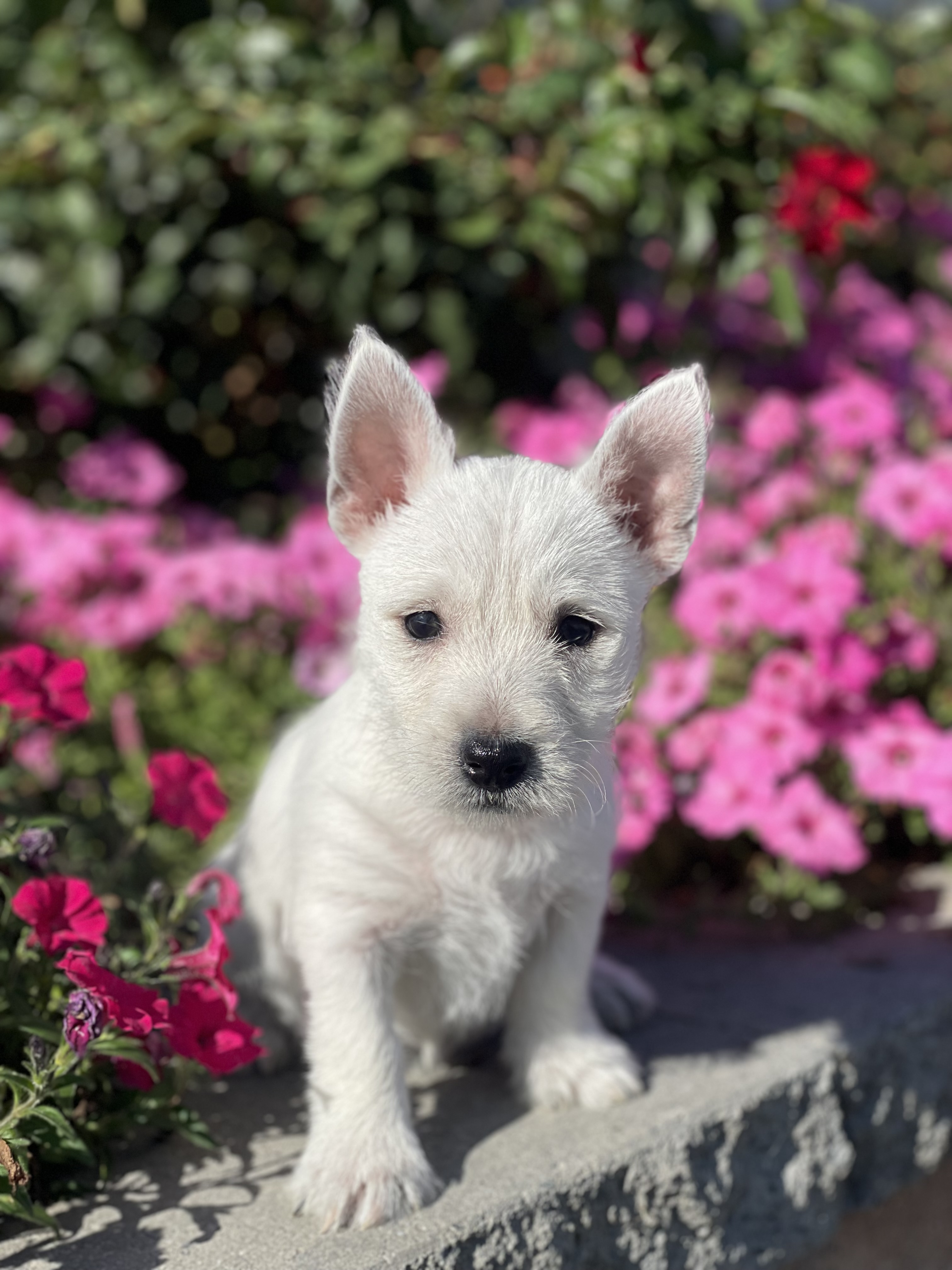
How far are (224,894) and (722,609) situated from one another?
2.02 metres

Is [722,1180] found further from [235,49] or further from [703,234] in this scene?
[235,49]

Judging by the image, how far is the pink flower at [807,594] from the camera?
357 centimetres

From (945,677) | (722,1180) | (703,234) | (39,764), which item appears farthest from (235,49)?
(722,1180)

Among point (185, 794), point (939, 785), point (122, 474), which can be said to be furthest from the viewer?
point (122, 474)

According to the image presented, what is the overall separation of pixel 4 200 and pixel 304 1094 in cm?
354

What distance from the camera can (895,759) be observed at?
346cm

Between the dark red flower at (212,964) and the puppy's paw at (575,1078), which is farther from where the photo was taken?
the puppy's paw at (575,1078)

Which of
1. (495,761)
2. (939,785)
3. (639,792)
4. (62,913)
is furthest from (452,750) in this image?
(939,785)

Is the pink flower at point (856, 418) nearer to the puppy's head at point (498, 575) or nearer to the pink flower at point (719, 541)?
the pink flower at point (719, 541)

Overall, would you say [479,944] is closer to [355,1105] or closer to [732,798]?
[355,1105]

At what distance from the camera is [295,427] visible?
599cm

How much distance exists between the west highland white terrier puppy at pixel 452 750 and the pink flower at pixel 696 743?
120 centimetres

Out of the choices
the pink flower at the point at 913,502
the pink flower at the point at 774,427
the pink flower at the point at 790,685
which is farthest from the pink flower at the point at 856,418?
the pink flower at the point at 790,685

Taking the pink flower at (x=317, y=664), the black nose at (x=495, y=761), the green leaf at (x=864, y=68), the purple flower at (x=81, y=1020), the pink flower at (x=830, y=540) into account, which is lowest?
the pink flower at (x=317, y=664)
